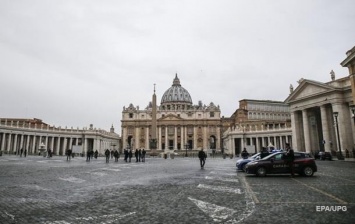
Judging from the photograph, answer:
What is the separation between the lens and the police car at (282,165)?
45.7ft

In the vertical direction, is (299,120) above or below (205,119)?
below

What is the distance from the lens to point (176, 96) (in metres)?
138

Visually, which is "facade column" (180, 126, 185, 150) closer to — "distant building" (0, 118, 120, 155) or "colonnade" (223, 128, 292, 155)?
"colonnade" (223, 128, 292, 155)

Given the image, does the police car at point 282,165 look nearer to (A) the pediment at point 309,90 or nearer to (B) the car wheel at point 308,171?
(B) the car wheel at point 308,171

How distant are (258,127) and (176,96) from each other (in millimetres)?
62229

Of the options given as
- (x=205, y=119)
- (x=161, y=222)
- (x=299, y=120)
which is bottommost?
(x=161, y=222)

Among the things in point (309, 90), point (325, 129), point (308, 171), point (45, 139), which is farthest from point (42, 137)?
point (308, 171)

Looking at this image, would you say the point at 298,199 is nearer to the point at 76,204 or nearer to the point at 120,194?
the point at 120,194

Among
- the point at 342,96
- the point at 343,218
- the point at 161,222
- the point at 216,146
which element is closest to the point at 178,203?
the point at 161,222

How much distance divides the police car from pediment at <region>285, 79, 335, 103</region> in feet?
94.0

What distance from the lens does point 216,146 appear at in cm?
10638

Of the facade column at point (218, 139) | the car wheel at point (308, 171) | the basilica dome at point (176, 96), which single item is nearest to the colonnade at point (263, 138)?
the facade column at point (218, 139)

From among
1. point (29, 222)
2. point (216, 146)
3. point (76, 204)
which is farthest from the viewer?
point (216, 146)

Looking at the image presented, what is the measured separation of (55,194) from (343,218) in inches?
314
